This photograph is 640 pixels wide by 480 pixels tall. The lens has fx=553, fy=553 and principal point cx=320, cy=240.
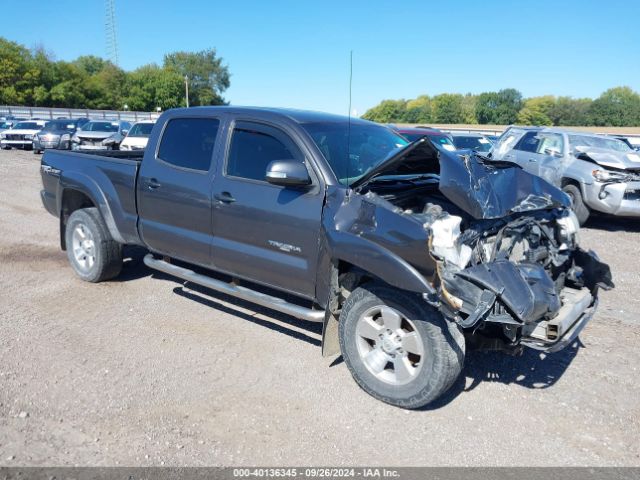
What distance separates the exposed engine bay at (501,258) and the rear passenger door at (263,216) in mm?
589

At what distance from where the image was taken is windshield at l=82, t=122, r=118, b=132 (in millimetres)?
24062

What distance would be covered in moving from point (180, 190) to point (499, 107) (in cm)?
9598

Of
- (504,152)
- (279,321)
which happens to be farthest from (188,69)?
(279,321)

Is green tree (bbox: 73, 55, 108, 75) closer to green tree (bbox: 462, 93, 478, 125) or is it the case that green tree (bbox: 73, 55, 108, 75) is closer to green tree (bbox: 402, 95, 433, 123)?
green tree (bbox: 402, 95, 433, 123)

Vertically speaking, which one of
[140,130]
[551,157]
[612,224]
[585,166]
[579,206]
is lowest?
[612,224]

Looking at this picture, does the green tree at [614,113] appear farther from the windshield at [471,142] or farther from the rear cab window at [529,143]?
the rear cab window at [529,143]

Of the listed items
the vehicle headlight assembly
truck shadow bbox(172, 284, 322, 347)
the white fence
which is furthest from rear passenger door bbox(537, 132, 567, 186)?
the white fence

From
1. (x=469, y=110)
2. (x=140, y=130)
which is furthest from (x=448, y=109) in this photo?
(x=140, y=130)

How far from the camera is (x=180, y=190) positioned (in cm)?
505

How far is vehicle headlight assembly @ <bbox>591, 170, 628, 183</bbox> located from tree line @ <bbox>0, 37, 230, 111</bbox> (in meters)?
76.6

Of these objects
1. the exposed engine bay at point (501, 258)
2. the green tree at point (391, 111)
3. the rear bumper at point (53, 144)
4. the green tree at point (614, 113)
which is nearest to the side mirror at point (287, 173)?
the exposed engine bay at point (501, 258)

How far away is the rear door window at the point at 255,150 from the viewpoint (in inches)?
175

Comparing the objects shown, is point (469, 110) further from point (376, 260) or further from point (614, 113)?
point (376, 260)

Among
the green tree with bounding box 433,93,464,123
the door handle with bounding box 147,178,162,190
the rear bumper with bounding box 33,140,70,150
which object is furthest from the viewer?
the green tree with bounding box 433,93,464,123
